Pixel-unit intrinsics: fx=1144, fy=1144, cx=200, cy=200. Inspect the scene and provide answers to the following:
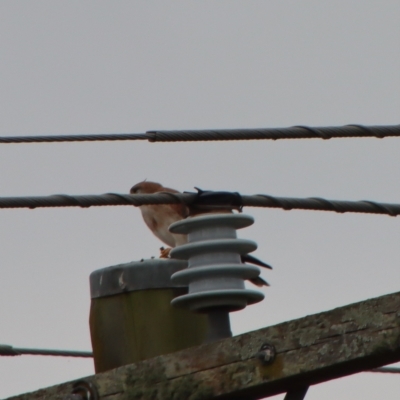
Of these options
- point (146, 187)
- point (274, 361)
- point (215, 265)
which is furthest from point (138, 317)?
point (146, 187)

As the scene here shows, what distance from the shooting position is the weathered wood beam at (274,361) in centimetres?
274

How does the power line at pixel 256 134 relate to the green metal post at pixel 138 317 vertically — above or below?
above

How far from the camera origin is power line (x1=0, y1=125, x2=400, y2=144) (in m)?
4.35

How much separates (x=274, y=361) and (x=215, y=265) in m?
0.38

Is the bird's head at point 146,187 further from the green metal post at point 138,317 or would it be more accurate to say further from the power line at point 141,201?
the green metal post at point 138,317

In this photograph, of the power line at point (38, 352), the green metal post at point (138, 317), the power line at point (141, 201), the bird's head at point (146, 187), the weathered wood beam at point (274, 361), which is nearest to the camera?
the weathered wood beam at point (274, 361)

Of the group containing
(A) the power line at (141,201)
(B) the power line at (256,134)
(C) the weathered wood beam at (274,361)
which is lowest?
(C) the weathered wood beam at (274,361)

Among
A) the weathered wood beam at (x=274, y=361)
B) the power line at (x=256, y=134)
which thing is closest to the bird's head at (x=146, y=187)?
the power line at (x=256, y=134)

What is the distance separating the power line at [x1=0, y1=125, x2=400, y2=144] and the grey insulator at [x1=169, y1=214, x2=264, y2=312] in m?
1.16

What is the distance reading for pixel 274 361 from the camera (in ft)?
9.50

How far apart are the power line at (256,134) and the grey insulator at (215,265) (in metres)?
1.16

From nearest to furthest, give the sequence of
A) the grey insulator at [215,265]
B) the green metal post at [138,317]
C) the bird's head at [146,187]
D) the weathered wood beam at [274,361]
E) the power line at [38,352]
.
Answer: the weathered wood beam at [274,361], the grey insulator at [215,265], the green metal post at [138,317], the power line at [38,352], the bird's head at [146,187]

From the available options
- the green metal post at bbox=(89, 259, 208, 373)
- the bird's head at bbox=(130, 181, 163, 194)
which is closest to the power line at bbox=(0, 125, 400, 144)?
the green metal post at bbox=(89, 259, 208, 373)

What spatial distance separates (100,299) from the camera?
3.49m
